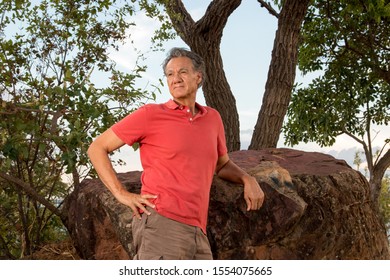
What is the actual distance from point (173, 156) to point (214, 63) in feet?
24.2

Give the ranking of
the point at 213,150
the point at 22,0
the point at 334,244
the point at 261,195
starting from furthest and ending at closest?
1. the point at 22,0
2. the point at 334,244
3. the point at 261,195
4. the point at 213,150

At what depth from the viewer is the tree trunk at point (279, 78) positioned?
Answer: 1112 cm

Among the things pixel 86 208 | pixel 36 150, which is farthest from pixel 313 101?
pixel 86 208

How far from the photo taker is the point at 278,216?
573 cm

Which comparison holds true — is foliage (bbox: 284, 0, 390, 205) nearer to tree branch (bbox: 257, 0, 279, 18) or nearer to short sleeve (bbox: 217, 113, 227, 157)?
tree branch (bbox: 257, 0, 279, 18)

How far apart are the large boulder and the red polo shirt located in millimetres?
1532

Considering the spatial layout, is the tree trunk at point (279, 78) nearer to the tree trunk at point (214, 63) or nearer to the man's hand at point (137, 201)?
the tree trunk at point (214, 63)

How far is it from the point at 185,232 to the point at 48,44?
6.02 metres

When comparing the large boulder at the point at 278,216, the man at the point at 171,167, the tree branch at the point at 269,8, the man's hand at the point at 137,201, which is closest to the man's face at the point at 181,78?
the man at the point at 171,167

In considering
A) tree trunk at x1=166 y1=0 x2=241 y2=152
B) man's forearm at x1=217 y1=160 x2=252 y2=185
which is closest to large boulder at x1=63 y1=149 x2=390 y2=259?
man's forearm at x1=217 y1=160 x2=252 y2=185

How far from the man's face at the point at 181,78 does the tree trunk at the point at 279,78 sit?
22.7 feet

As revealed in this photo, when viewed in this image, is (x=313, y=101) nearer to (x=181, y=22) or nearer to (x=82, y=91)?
(x=181, y=22)

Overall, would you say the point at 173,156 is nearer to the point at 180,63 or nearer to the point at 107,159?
the point at 107,159

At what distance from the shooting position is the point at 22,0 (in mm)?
8625
